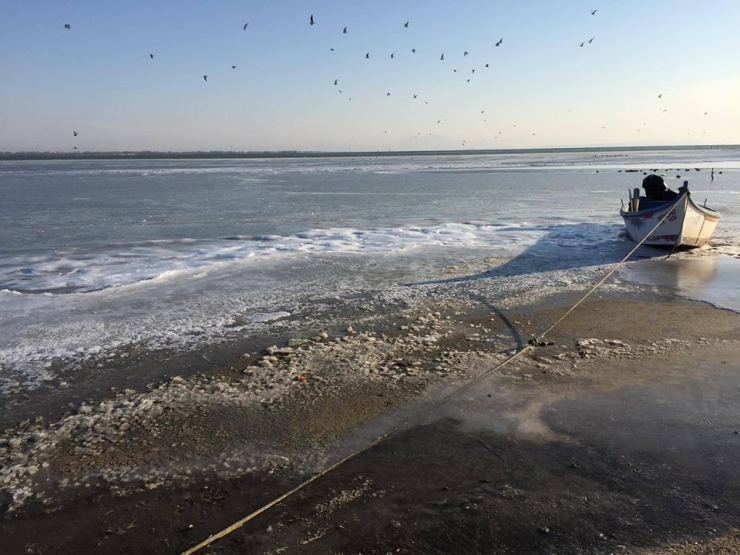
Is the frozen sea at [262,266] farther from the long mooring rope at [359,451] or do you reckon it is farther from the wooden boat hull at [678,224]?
the long mooring rope at [359,451]

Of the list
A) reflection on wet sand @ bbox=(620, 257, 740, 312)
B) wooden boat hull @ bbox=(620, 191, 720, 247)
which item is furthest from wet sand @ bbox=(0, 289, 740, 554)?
wooden boat hull @ bbox=(620, 191, 720, 247)

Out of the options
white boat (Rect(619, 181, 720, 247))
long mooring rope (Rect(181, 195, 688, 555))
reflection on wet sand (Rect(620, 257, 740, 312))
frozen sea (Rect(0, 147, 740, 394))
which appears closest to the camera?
long mooring rope (Rect(181, 195, 688, 555))

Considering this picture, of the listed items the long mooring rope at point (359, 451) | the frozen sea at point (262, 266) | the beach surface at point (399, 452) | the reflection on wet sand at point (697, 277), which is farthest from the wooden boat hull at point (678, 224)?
the long mooring rope at point (359, 451)

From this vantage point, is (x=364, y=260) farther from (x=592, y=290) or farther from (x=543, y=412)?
(x=543, y=412)

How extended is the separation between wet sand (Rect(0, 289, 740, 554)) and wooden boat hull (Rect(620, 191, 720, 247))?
779cm

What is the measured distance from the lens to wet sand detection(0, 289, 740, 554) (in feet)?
14.2

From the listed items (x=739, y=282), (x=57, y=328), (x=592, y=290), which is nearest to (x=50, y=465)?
(x=57, y=328)

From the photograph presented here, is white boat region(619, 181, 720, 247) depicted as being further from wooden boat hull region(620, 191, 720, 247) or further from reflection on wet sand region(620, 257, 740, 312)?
reflection on wet sand region(620, 257, 740, 312)

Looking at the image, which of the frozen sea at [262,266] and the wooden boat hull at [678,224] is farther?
the wooden boat hull at [678,224]

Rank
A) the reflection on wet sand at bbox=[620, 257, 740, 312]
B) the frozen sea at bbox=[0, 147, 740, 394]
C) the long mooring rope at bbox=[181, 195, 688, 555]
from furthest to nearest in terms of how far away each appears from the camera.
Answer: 1. the reflection on wet sand at bbox=[620, 257, 740, 312]
2. the frozen sea at bbox=[0, 147, 740, 394]
3. the long mooring rope at bbox=[181, 195, 688, 555]

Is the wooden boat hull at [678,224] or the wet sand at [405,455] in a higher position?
the wooden boat hull at [678,224]

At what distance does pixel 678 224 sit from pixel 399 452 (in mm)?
12598

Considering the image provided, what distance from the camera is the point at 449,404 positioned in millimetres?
6375

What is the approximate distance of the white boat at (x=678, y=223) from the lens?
15.0 meters
